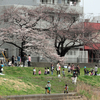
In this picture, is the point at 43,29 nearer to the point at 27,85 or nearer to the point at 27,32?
the point at 27,32

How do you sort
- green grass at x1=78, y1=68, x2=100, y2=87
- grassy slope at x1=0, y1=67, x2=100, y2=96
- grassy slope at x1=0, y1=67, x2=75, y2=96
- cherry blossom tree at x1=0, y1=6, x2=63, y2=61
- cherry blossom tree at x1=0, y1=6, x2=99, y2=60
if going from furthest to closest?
cherry blossom tree at x1=0, y1=6, x2=99, y2=60, cherry blossom tree at x1=0, y1=6, x2=63, y2=61, green grass at x1=78, y1=68, x2=100, y2=87, grassy slope at x1=0, y1=67, x2=100, y2=96, grassy slope at x1=0, y1=67, x2=75, y2=96

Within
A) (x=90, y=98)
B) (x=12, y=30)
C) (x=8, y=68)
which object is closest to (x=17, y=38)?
(x=12, y=30)

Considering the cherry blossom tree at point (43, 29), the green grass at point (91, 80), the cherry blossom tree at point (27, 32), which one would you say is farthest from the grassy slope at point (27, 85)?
the cherry blossom tree at point (43, 29)

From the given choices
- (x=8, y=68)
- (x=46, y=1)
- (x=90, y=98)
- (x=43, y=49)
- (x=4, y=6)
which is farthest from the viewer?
(x=46, y=1)

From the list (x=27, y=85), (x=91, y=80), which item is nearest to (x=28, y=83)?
(x=27, y=85)

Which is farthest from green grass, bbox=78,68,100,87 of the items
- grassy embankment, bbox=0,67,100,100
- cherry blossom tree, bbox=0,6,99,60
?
cherry blossom tree, bbox=0,6,99,60

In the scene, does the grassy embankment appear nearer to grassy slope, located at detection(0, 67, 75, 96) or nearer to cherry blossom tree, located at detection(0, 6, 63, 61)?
grassy slope, located at detection(0, 67, 75, 96)

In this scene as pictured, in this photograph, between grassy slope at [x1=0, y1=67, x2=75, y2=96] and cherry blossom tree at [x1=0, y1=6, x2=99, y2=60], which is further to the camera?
cherry blossom tree at [x1=0, y1=6, x2=99, y2=60]

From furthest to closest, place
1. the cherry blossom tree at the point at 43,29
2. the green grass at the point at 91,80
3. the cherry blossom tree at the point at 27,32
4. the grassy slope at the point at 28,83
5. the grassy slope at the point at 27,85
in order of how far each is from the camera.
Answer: the cherry blossom tree at the point at 43,29 < the cherry blossom tree at the point at 27,32 < the green grass at the point at 91,80 < the grassy slope at the point at 28,83 < the grassy slope at the point at 27,85

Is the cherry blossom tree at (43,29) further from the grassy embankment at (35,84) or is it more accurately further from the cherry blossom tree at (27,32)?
the grassy embankment at (35,84)

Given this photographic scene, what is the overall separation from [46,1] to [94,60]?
12.4 metres

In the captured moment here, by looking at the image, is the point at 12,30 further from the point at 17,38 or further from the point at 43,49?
the point at 43,49

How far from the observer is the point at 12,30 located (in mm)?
38594

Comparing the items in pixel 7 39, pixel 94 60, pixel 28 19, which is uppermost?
pixel 28 19
